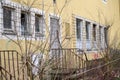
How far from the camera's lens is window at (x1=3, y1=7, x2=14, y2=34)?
432 inches

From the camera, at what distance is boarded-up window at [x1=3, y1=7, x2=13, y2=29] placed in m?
11.0

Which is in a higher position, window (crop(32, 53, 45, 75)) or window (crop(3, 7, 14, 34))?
window (crop(3, 7, 14, 34))

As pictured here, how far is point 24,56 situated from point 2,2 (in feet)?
14.7

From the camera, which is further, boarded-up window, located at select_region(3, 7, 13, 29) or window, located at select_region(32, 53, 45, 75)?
boarded-up window, located at select_region(3, 7, 13, 29)

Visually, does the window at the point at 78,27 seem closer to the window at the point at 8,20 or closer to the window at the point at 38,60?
the window at the point at 8,20

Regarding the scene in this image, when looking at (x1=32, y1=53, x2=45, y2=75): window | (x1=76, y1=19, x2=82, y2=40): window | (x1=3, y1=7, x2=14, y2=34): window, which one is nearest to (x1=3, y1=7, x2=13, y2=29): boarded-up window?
(x1=3, y1=7, x2=14, y2=34): window

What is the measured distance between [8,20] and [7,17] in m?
0.10

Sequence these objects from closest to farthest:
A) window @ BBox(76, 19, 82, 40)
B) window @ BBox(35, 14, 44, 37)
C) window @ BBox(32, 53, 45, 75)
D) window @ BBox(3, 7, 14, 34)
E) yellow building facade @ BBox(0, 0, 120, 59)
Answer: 1. window @ BBox(32, 53, 45, 75)
2. yellow building facade @ BBox(0, 0, 120, 59)
3. window @ BBox(3, 7, 14, 34)
4. window @ BBox(35, 14, 44, 37)
5. window @ BBox(76, 19, 82, 40)

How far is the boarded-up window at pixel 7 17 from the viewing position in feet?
36.2

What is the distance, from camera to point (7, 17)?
441 inches

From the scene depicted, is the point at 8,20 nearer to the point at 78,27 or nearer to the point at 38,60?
the point at 38,60

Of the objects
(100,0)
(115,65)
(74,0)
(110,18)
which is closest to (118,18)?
(110,18)

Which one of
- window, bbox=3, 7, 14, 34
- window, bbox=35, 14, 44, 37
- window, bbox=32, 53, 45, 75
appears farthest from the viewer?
window, bbox=35, 14, 44, 37

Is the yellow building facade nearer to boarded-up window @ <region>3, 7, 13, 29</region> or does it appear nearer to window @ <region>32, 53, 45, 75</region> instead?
boarded-up window @ <region>3, 7, 13, 29</region>
